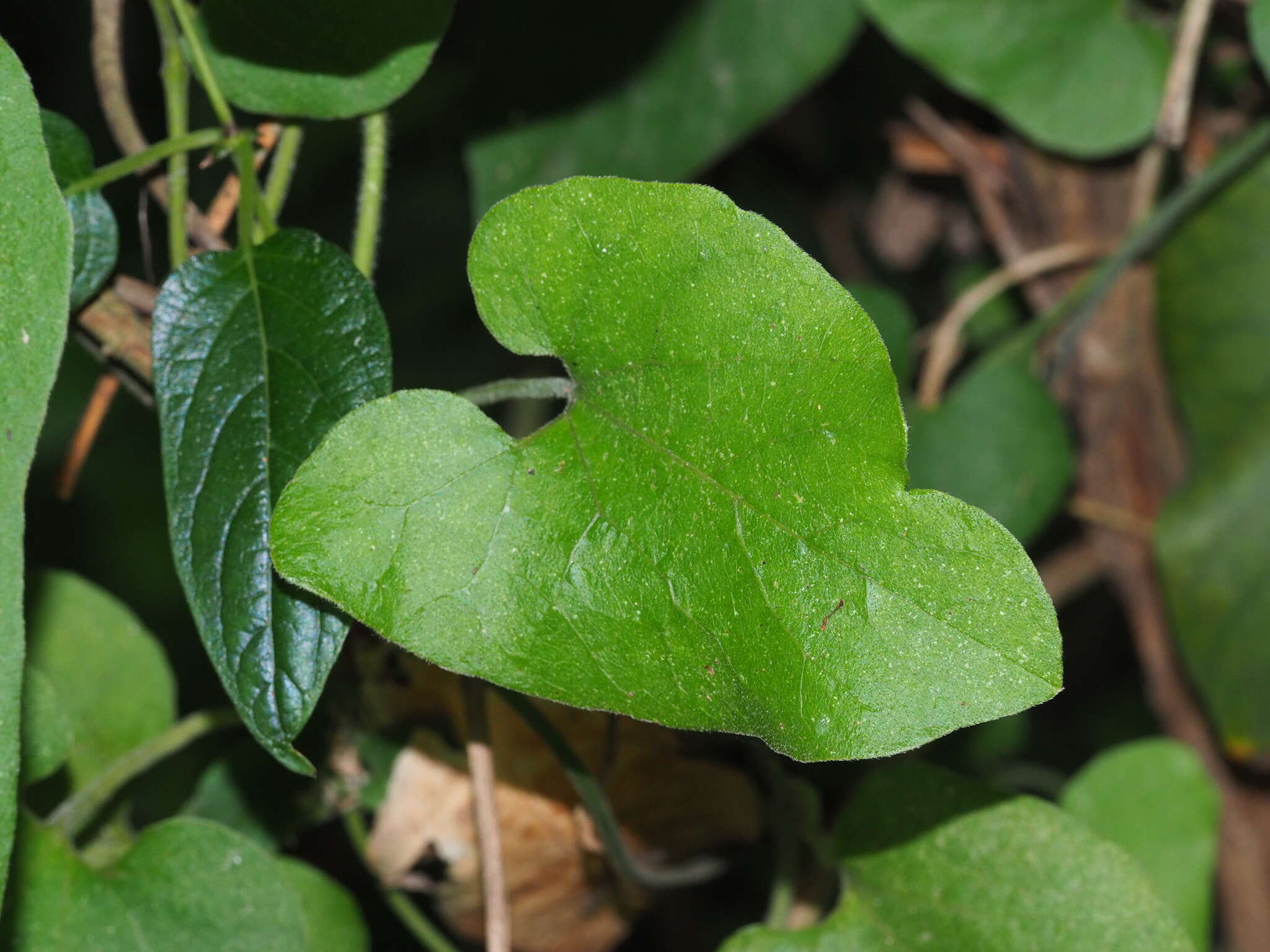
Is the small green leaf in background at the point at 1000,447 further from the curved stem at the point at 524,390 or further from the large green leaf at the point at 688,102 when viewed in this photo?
the curved stem at the point at 524,390

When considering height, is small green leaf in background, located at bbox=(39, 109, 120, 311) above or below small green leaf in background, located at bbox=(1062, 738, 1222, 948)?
above

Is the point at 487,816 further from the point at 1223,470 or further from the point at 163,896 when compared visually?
the point at 1223,470

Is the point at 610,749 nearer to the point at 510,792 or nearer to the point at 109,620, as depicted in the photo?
the point at 510,792

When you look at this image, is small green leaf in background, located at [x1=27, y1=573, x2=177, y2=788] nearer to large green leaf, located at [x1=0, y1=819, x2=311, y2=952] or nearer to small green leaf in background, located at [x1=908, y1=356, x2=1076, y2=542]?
large green leaf, located at [x1=0, y1=819, x2=311, y2=952]

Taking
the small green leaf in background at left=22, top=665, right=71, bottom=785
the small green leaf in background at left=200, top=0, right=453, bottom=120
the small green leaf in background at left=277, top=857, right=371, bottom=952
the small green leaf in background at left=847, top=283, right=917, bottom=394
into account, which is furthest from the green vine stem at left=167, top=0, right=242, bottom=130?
the small green leaf in background at left=847, top=283, right=917, bottom=394

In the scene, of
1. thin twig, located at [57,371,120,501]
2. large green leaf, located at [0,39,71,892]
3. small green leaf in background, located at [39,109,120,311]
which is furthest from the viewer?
thin twig, located at [57,371,120,501]

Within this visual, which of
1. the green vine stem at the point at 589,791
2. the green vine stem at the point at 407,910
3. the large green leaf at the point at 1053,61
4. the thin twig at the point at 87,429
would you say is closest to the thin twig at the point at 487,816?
the green vine stem at the point at 589,791

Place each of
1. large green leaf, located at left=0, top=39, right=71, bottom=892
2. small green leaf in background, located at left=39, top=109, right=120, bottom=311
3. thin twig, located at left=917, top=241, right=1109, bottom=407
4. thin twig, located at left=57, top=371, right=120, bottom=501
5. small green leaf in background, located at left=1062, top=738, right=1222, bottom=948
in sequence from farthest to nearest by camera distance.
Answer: thin twig, located at left=917, top=241, right=1109, bottom=407 < small green leaf in background, located at left=1062, top=738, right=1222, bottom=948 < thin twig, located at left=57, top=371, right=120, bottom=501 < small green leaf in background, located at left=39, top=109, right=120, bottom=311 < large green leaf, located at left=0, top=39, right=71, bottom=892
